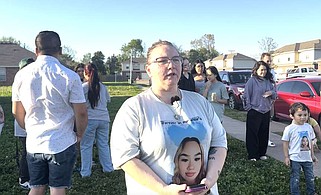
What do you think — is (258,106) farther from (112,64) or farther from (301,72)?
(112,64)

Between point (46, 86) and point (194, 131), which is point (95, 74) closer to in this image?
point (46, 86)

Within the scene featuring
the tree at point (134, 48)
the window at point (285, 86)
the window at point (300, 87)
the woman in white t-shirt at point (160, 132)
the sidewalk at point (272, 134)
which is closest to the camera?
the woman in white t-shirt at point (160, 132)

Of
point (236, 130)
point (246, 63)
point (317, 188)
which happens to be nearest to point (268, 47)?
point (246, 63)

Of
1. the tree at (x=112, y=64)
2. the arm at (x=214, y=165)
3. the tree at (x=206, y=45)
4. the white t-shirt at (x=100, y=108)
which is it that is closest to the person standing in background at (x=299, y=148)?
the arm at (x=214, y=165)

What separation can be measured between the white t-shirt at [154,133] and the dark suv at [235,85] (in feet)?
41.6

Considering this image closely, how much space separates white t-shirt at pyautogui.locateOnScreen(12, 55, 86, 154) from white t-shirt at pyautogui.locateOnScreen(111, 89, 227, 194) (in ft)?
3.77

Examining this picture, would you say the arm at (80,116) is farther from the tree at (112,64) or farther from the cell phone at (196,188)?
the tree at (112,64)

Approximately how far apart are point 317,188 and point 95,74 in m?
3.68

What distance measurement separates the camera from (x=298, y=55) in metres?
69.8

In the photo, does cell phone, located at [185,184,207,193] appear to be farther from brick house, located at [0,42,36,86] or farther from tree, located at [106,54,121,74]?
tree, located at [106,54,121,74]

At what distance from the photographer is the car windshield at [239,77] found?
16.1m

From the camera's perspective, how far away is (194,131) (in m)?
2.17

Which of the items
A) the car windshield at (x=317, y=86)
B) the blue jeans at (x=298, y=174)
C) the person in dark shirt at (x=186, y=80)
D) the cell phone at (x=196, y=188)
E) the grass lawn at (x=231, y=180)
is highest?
the person in dark shirt at (x=186, y=80)

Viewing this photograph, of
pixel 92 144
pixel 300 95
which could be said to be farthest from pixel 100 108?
pixel 300 95
